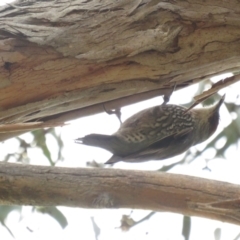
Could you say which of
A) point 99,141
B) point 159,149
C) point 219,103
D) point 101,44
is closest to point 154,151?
point 159,149

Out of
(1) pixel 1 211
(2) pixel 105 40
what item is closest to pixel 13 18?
(2) pixel 105 40

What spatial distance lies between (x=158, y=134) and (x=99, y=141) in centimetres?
28

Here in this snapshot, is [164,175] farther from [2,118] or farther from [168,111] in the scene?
[168,111]

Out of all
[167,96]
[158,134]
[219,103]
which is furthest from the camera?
[219,103]

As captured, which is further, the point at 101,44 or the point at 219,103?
the point at 219,103

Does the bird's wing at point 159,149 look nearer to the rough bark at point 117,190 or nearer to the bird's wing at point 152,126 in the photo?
the bird's wing at point 152,126

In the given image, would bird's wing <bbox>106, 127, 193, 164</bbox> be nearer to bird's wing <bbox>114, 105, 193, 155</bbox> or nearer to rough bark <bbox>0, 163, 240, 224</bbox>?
bird's wing <bbox>114, 105, 193, 155</bbox>

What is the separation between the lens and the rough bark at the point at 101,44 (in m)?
1.66

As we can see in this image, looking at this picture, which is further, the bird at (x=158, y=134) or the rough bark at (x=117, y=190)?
the bird at (x=158, y=134)

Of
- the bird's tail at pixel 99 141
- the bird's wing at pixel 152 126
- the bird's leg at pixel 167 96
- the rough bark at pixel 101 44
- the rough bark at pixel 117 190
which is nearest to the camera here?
the rough bark at pixel 117 190

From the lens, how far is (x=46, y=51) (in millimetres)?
1666

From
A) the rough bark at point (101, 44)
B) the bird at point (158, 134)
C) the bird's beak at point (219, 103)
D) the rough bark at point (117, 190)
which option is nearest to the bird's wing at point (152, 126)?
the bird at point (158, 134)

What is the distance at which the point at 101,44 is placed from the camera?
66.1 inches

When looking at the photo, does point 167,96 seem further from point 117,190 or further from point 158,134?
point 117,190
